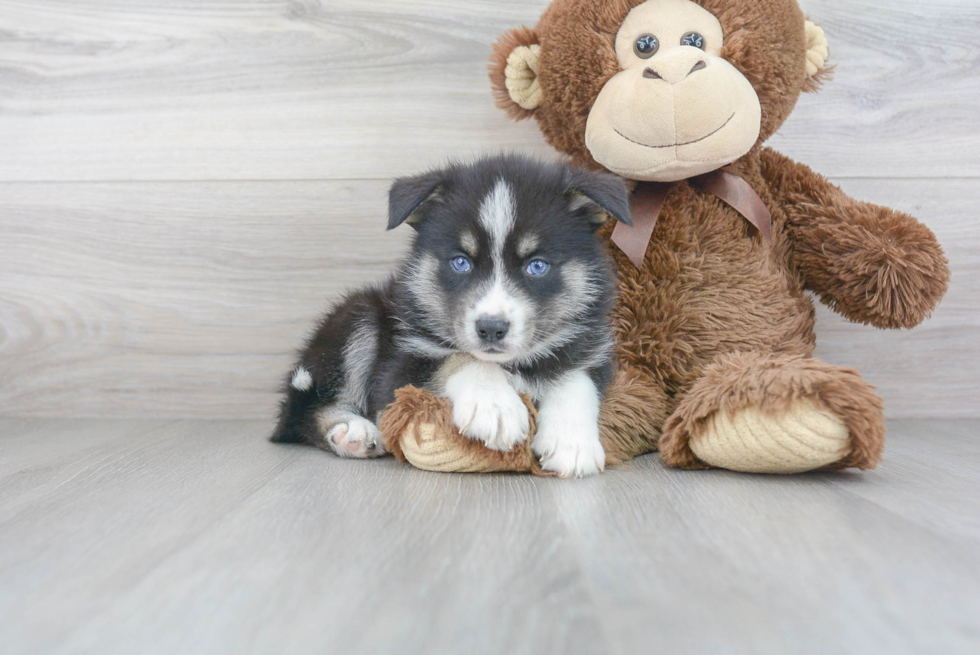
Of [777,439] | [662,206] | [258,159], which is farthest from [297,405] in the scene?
[777,439]

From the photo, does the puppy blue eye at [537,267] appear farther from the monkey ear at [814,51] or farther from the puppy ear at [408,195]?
the monkey ear at [814,51]

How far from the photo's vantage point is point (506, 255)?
174cm

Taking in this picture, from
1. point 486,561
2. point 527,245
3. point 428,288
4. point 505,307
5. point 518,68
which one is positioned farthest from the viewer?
point 518,68

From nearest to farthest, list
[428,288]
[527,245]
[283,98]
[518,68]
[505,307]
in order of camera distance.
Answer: [505,307], [527,245], [428,288], [518,68], [283,98]

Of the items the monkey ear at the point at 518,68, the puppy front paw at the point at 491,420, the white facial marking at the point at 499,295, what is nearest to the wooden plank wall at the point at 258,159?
the monkey ear at the point at 518,68

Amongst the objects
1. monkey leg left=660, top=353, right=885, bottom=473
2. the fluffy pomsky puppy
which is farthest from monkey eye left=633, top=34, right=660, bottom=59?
monkey leg left=660, top=353, right=885, bottom=473

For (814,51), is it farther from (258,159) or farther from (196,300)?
(196,300)

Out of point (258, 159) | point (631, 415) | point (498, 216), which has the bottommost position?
point (631, 415)

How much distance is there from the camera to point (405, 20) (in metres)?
2.56

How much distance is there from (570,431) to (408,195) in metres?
0.67

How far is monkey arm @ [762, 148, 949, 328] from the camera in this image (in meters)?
1.96

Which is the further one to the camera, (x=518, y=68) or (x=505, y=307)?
(x=518, y=68)

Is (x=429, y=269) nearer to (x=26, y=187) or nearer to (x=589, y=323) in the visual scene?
(x=589, y=323)

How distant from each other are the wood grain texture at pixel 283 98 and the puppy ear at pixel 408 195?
2.68 feet
